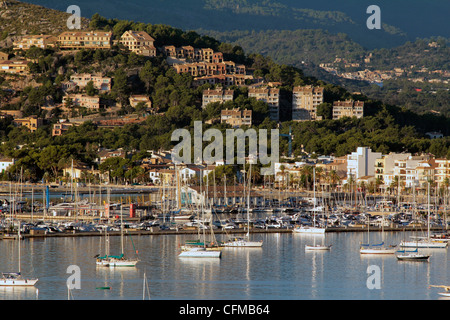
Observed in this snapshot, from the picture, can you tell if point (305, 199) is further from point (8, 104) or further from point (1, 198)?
point (8, 104)

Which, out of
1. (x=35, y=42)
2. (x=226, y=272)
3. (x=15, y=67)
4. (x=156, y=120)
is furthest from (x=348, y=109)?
(x=226, y=272)

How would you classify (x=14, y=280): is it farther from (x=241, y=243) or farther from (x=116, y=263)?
(x=241, y=243)

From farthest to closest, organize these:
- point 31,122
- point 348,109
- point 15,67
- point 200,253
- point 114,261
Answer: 1. point 15,67
2. point 348,109
3. point 31,122
4. point 200,253
5. point 114,261

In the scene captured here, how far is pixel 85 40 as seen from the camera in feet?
376

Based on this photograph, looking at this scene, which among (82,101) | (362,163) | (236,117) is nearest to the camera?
(362,163)

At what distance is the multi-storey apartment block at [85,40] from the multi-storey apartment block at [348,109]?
28523 millimetres

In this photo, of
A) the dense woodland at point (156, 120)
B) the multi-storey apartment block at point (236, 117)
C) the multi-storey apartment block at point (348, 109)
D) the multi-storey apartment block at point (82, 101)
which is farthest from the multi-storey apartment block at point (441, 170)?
the multi-storey apartment block at point (82, 101)

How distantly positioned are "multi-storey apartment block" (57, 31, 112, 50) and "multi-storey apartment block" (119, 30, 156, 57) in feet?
6.37

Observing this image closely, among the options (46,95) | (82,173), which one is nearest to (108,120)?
(46,95)

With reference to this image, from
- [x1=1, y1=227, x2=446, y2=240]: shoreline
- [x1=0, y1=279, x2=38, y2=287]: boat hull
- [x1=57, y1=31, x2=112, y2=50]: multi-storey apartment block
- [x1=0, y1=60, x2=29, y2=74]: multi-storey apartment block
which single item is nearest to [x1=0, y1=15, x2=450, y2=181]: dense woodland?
[x1=0, y1=60, x2=29, y2=74]: multi-storey apartment block

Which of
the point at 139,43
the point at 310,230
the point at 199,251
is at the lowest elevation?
the point at 199,251

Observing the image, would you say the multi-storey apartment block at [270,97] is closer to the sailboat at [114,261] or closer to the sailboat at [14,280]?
the sailboat at [114,261]

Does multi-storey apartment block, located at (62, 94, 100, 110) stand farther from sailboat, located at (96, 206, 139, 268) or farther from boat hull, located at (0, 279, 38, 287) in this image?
boat hull, located at (0, 279, 38, 287)

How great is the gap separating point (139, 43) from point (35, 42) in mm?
13264
